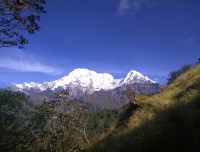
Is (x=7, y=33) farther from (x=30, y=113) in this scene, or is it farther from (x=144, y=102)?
(x=144, y=102)

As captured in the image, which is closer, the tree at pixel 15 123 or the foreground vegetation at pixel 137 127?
the foreground vegetation at pixel 137 127

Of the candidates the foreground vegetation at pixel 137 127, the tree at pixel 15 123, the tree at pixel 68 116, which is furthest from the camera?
the tree at pixel 68 116

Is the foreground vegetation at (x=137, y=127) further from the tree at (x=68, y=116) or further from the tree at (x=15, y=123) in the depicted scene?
the tree at (x=68, y=116)

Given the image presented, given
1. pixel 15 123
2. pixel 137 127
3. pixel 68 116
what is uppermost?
pixel 68 116

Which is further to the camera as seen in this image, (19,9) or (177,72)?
(177,72)

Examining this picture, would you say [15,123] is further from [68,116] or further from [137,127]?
[68,116]

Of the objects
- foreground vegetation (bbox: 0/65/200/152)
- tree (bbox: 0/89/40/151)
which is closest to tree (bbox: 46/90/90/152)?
foreground vegetation (bbox: 0/65/200/152)

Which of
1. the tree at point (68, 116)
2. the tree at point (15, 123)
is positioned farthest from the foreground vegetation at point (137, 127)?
the tree at point (68, 116)

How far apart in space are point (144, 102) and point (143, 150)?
34.7 feet

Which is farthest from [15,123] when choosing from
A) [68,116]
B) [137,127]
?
[68,116]

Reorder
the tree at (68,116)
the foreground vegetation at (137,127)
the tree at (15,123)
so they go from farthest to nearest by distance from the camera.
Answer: the tree at (68,116) < the tree at (15,123) < the foreground vegetation at (137,127)

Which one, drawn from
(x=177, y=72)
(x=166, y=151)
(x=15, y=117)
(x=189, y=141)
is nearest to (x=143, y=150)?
(x=166, y=151)

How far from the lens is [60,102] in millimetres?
31266

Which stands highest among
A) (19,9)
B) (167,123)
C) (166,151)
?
(19,9)
